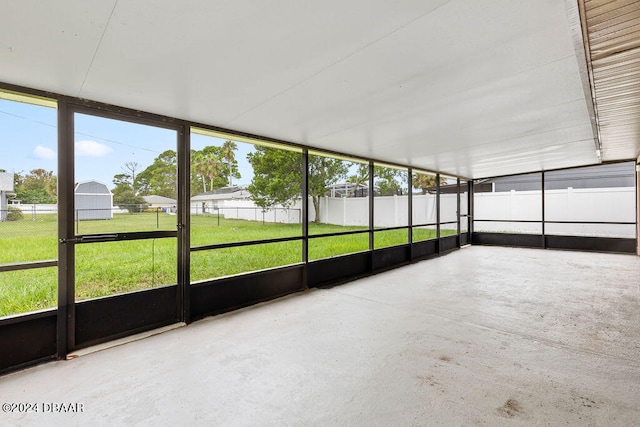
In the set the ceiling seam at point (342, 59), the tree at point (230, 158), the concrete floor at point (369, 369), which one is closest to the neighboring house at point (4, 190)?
the concrete floor at point (369, 369)

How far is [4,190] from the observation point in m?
2.47

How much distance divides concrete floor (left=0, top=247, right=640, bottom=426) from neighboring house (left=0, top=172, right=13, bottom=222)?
1.26 metres

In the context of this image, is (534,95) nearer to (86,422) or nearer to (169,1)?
(169,1)

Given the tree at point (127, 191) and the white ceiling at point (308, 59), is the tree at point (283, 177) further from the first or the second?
the white ceiling at point (308, 59)

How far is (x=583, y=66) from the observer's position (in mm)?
2318

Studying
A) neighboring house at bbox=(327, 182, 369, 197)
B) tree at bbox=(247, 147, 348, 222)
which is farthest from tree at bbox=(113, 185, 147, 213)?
neighboring house at bbox=(327, 182, 369, 197)

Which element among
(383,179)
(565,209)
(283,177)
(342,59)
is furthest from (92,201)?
(383,179)

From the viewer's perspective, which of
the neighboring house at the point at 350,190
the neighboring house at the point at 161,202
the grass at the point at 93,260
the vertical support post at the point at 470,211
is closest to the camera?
the grass at the point at 93,260

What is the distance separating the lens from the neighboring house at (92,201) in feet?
8.84

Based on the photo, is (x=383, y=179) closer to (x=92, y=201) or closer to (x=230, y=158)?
(x=230, y=158)

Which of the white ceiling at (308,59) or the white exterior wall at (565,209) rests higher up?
the white ceiling at (308,59)

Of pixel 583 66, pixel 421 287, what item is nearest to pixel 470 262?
pixel 421 287

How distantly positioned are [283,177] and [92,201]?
24.5 ft

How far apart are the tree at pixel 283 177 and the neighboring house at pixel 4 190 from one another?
5.92 meters
